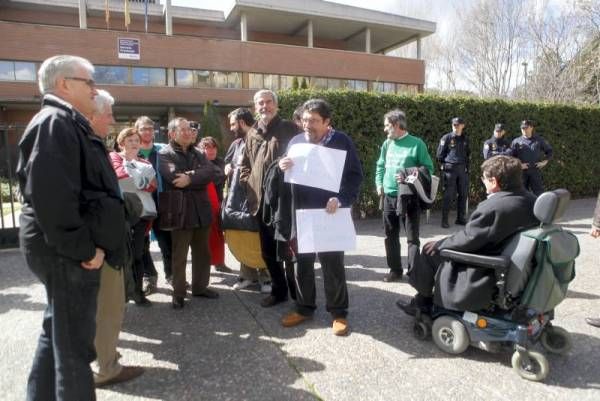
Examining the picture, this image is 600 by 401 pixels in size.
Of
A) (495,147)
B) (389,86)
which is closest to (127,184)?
(495,147)

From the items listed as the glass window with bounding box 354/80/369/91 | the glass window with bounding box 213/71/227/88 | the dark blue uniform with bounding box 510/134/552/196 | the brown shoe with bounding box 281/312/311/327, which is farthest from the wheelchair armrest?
the glass window with bounding box 354/80/369/91

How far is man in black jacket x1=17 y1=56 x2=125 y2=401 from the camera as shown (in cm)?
201

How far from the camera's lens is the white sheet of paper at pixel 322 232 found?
3453 mm

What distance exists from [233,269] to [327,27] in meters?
25.7

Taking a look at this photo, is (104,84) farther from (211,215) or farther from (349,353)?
(349,353)

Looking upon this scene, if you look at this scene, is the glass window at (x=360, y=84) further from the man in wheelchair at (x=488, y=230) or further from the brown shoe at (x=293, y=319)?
the man in wheelchair at (x=488, y=230)

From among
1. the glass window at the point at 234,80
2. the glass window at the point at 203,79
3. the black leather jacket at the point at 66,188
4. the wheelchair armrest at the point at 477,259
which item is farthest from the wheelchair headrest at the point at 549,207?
the glass window at the point at 234,80

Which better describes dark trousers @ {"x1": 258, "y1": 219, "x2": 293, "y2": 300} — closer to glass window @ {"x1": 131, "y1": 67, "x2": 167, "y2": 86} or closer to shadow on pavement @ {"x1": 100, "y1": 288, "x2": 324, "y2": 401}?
shadow on pavement @ {"x1": 100, "y1": 288, "x2": 324, "y2": 401}

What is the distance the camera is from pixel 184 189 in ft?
13.5

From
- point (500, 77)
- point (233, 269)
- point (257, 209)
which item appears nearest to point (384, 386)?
point (257, 209)

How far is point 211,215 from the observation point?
4266 millimetres

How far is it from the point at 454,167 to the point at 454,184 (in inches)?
12.7

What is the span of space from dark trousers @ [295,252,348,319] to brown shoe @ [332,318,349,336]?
0.19 feet

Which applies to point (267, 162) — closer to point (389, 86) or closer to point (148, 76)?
point (148, 76)
